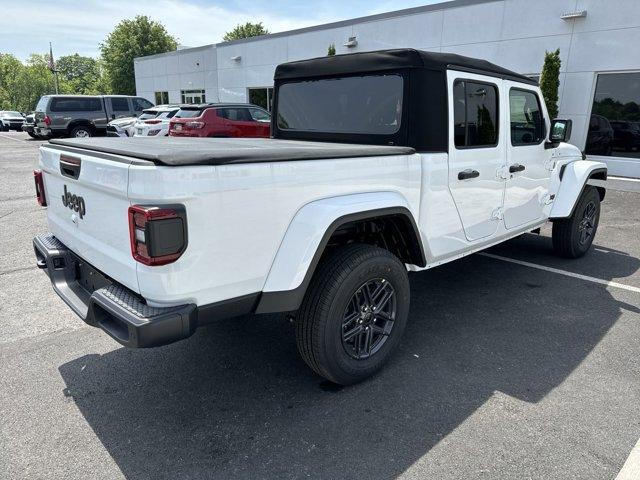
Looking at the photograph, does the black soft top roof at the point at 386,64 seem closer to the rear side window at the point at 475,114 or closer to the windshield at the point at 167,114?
the rear side window at the point at 475,114

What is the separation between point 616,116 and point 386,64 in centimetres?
1118

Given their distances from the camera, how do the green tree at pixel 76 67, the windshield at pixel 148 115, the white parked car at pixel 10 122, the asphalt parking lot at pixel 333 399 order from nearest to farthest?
the asphalt parking lot at pixel 333 399 < the windshield at pixel 148 115 < the white parked car at pixel 10 122 < the green tree at pixel 76 67

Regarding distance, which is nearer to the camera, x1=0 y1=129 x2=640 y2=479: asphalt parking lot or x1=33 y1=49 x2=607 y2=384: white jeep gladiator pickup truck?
x1=33 y1=49 x2=607 y2=384: white jeep gladiator pickup truck

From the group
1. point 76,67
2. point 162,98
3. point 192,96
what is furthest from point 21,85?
point 192,96

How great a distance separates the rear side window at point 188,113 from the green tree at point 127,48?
3918 cm

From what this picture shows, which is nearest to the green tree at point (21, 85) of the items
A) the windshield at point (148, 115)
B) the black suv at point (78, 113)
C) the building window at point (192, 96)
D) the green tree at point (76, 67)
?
the green tree at point (76, 67)

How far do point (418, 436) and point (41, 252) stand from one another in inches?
103

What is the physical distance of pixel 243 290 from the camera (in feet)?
7.58

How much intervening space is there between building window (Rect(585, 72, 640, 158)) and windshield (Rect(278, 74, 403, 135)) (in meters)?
10.8

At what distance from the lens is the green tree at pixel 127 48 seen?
159ft

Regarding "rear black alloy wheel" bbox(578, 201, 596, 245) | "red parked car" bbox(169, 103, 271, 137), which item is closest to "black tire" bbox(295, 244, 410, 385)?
"rear black alloy wheel" bbox(578, 201, 596, 245)

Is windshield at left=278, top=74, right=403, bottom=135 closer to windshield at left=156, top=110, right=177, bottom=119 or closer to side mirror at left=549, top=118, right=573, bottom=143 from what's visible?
side mirror at left=549, top=118, right=573, bottom=143

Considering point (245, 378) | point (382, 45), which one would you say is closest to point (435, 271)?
point (245, 378)

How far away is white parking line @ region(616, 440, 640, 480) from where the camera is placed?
221 centimetres
